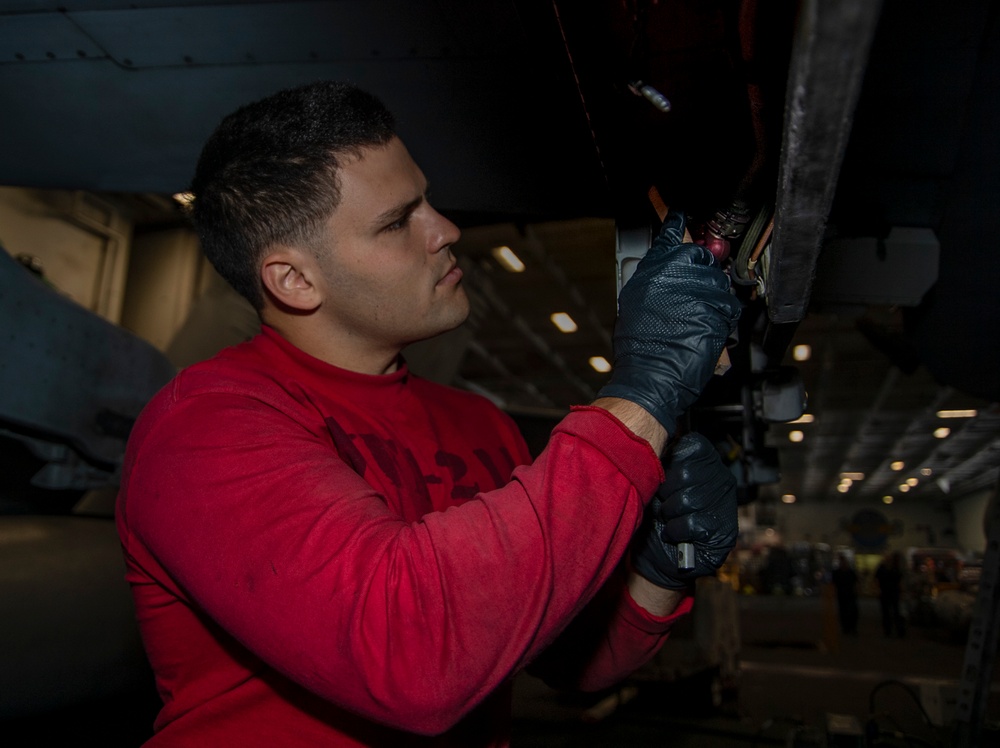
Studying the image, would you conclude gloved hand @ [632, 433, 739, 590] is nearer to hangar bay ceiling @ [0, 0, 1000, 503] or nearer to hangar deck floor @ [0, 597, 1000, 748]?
hangar bay ceiling @ [0, 0, 1000, 503]

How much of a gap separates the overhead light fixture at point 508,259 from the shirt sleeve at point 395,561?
872 cm

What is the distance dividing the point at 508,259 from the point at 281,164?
28.3 feet

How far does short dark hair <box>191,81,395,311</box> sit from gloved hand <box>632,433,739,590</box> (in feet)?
2.45

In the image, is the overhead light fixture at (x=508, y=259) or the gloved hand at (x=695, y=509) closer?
the gloved hand at (x=695, y=509)

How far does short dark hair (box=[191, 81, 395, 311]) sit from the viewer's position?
1.23 metres

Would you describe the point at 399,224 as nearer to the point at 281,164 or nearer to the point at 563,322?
the point at 281,164

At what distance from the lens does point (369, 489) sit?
36.7 inches

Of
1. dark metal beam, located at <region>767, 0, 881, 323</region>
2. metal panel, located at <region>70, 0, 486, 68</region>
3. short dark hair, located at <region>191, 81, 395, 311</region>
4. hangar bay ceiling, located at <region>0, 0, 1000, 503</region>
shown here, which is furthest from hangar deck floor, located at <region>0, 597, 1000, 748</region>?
dark metal beam, located at <region>767, 0, 881, 323</region>

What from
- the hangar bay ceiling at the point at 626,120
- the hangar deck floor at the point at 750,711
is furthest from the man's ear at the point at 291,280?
the hangar deck floor at the point at 750,711

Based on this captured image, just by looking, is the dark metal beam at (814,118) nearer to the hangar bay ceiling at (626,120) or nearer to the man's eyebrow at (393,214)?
the hangar bay ceiling at (626,120)

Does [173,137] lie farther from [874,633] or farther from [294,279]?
[874,633]

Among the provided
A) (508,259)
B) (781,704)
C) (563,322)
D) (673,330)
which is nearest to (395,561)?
(673,330)

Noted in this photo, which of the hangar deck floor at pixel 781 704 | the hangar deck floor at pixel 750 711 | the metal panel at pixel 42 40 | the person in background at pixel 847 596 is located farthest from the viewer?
the person in background at pixel 847 596

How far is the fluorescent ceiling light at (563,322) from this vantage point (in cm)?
1208
